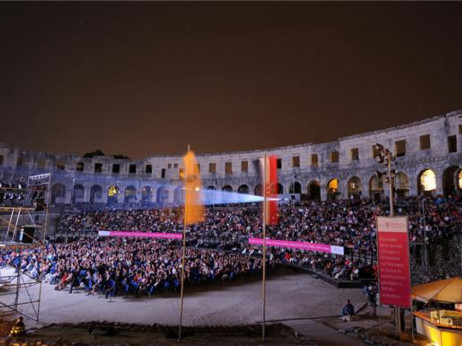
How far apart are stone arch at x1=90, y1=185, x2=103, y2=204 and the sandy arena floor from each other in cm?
4006

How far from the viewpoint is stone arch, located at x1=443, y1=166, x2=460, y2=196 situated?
31.1 metres

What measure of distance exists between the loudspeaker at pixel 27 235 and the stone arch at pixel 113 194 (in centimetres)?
4450

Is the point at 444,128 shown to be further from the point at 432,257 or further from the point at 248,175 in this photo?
the point at 248,175

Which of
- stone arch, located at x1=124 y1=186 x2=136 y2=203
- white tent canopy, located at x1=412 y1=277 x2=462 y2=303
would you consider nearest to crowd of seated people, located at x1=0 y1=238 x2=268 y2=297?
white tent canopy, located at x1=412 y1=277 x2=462 y2=303

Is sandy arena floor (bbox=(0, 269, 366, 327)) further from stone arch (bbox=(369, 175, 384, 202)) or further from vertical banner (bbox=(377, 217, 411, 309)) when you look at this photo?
stone arch (bbox=(369, 175, 384, 202))

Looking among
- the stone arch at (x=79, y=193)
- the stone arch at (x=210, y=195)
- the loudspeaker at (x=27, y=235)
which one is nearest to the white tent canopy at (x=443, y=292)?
the loudspeaker at (x=27, y=235)

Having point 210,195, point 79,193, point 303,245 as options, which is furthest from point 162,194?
point 303,245

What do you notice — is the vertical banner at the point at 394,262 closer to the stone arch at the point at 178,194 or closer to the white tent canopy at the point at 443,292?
the white tent canopy at the point at 443,292

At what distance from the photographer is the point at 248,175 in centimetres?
5059

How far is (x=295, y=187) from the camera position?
159ft

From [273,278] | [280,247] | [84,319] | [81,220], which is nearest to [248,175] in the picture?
[280,247]

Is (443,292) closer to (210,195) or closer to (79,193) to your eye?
(210,195)

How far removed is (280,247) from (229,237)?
6895 mm

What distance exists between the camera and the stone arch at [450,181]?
31.1m
